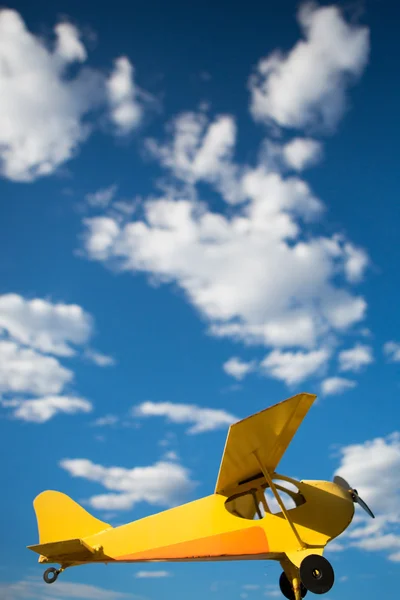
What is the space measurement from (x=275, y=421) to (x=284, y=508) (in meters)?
1.90

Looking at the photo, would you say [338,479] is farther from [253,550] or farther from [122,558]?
[122,558]

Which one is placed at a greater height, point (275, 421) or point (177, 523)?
point (275, 421)

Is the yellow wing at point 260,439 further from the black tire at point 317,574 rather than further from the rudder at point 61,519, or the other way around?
the rudder at point 61,519

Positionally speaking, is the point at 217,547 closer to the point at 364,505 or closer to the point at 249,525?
the point at 249,525

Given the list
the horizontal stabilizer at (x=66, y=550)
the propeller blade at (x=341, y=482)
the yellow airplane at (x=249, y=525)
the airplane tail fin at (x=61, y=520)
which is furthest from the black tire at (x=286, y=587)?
the horizontal stabilizer at (x=66, y=550)

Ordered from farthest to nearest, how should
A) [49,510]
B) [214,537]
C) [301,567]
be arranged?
[49,510] → [214,537] → [301,567]

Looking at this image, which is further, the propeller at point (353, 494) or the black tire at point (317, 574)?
the propeller at point (353, 494)

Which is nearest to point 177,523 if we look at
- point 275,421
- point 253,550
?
point 253,550

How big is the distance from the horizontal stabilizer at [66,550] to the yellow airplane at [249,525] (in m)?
0.02

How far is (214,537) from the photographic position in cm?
966

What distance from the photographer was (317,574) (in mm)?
8945

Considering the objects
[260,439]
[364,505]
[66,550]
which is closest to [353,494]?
[364,505]

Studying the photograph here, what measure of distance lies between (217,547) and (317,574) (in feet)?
6.49

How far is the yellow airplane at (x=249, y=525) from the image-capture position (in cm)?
923
